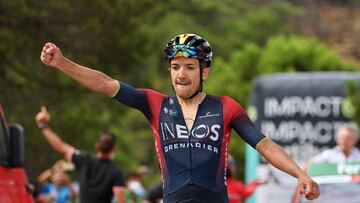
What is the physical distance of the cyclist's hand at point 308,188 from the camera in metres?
7.97

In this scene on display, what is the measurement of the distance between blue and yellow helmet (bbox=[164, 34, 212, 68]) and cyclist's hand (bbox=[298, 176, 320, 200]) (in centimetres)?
99

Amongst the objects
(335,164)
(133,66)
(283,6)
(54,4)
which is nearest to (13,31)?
(54,4)

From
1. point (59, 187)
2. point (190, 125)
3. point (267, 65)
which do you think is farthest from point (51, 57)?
point (267, 65)

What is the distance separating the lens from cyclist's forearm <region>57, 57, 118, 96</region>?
319 inches

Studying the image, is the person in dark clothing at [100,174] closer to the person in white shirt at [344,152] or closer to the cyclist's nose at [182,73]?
the person in white shirt at [344,152]

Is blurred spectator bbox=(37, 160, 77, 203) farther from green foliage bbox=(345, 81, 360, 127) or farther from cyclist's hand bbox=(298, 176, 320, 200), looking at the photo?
cyclist's hand bbox=(298, 176, 320, 200)

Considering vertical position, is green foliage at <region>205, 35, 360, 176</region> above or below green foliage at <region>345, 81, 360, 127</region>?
above

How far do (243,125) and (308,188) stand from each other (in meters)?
0.68

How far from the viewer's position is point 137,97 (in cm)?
845

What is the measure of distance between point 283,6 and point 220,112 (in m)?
80.2

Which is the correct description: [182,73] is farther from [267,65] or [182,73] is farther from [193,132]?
[267,65]

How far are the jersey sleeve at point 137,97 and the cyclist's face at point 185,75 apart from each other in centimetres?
19

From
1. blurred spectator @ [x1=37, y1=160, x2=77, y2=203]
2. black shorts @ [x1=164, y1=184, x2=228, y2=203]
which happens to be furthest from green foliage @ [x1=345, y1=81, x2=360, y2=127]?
black shorts @ [x1=164, y1=184, x2=228, y2=203]

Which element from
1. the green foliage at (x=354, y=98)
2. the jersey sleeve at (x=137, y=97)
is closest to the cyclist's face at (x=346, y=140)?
the green foliage at (x=354, y=98)
